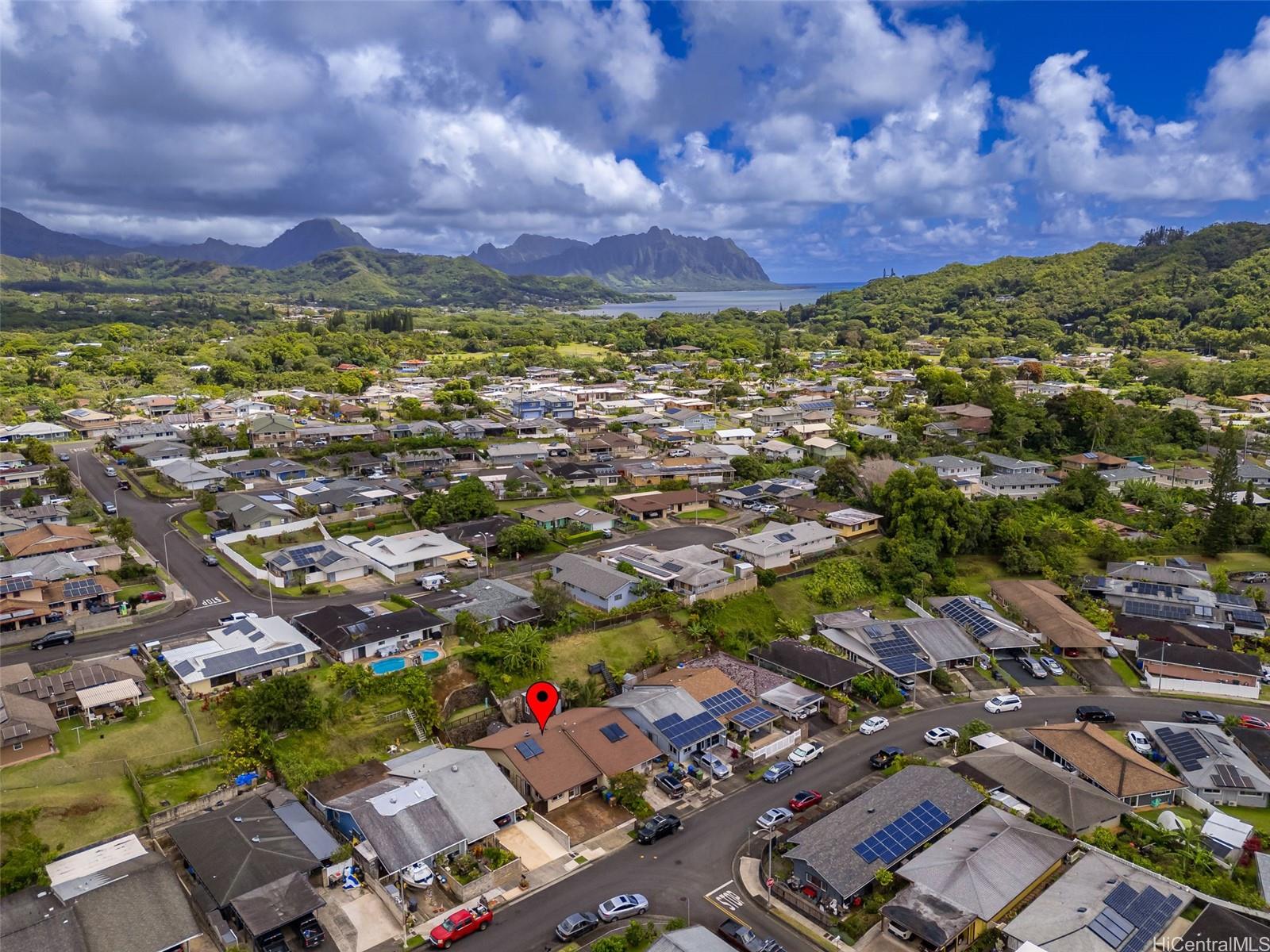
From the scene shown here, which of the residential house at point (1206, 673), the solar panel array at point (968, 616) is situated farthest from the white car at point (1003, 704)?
the residential house at point (1206, 673)

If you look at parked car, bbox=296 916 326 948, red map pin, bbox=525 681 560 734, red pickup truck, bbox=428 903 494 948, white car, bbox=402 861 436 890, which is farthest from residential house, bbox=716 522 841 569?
parked car, bbox=296 916 326 948

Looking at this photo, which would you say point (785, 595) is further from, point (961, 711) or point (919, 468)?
point (919, 468)

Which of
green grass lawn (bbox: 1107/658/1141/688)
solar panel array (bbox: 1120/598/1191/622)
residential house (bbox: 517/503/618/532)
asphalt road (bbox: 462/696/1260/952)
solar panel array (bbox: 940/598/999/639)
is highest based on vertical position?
residential house (bbox: 517/503/618/532)

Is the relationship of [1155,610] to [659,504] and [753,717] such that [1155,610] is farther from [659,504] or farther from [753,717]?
[659,504]

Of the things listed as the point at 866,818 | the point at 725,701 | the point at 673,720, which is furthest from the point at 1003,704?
the point at 673,720

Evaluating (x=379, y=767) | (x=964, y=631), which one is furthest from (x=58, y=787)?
(x=964, y=631)

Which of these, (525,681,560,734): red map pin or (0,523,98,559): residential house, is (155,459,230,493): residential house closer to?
(0,523,98,559): residential house
